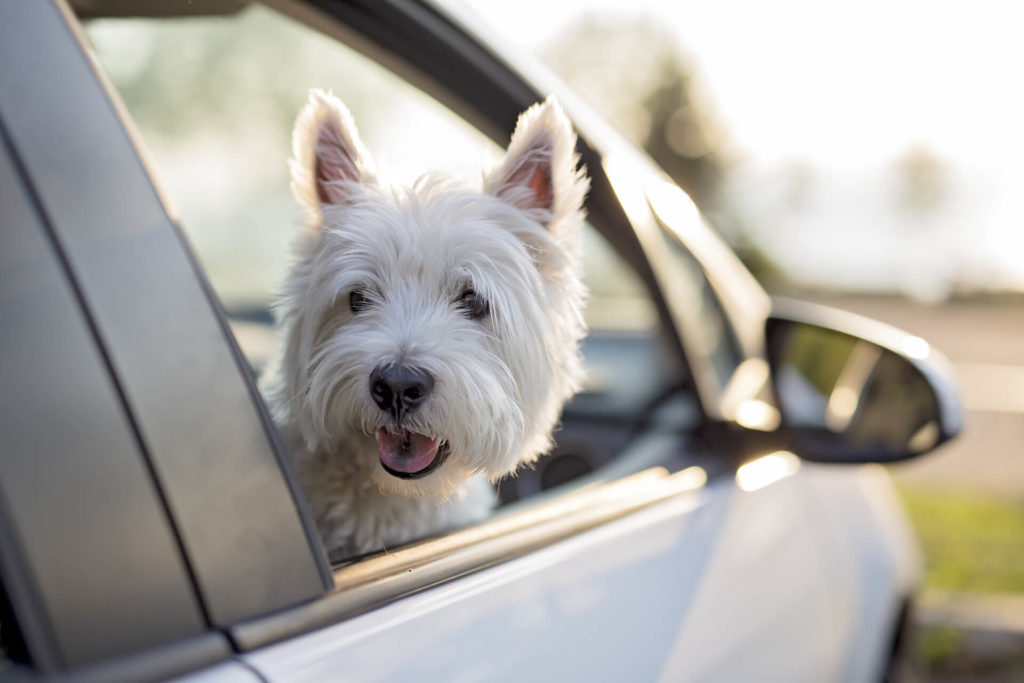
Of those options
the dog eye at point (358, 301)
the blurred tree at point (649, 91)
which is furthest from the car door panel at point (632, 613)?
the blurred tree at point (649, 91)

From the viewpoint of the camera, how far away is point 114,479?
3.44ft

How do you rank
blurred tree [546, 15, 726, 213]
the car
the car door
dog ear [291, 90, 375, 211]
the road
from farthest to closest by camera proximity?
the road
blurred tree [546, 15, 726, 213]
dog ear [291, 90, 375, 211]
the car door
the car

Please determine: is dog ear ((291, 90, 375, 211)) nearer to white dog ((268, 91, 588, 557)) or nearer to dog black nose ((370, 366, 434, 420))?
white dog ((268, 91, 588, 557))

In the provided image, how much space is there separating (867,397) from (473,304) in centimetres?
166

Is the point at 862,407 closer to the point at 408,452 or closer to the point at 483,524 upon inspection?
the point at 483,524

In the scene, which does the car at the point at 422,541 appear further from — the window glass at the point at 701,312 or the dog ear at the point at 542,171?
the dog ear at the point at 542,171

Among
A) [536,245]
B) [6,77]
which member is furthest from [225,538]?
[536,245]

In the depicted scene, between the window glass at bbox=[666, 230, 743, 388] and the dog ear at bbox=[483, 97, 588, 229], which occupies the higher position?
the dog ear at bbox=[483, 97, 588, 229]

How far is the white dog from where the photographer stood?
157 centimetres

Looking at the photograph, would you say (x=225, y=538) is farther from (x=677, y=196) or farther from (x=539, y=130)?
(x=677, y=196)

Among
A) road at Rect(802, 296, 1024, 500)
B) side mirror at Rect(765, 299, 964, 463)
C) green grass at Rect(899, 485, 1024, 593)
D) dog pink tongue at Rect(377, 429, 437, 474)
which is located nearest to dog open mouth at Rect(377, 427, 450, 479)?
dog pink tongue at Rect(377, 429, 437, 474)

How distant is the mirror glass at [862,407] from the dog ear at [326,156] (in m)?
1.58

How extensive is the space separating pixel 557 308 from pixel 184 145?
92.5 inches

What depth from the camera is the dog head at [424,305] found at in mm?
1568
